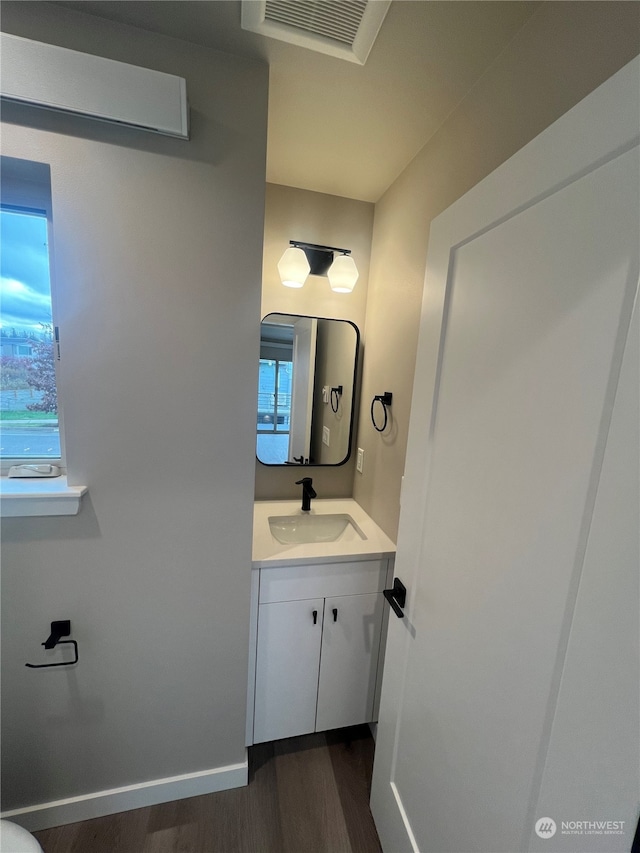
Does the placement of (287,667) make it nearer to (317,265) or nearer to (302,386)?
(302,386)

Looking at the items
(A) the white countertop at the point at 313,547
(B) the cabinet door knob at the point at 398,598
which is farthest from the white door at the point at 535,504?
(A) the white countertop at the point at 313,547

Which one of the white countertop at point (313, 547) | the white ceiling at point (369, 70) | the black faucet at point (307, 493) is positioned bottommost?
the white countertop at point (313, 547)

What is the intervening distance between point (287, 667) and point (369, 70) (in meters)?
2.10

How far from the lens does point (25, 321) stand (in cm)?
104

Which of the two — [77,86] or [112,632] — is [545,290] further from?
[112,632]

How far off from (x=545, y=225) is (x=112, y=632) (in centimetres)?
161

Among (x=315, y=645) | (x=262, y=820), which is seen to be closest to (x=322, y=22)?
(x=315, y=645)

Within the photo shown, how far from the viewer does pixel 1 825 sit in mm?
828

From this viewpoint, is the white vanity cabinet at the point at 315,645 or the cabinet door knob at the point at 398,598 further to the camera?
the white vanity cabinet at the point at 315,645

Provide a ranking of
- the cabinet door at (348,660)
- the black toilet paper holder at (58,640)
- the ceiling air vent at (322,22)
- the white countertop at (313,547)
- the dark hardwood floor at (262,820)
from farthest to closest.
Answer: the cabinet door at (348,660) < the white countertop at (313,547) < the dark hardwood floor at (262,820) < the black toilet paper holder at (58,640) < the ceiling air vent at (322,22)

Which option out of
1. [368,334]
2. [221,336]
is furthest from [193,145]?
[368,334]

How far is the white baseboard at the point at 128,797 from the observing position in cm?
116

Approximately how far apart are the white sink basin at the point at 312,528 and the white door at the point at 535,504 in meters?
0.74

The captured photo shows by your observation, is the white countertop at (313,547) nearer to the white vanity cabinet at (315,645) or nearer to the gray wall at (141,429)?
the white vanity cabinet at (315,645)
